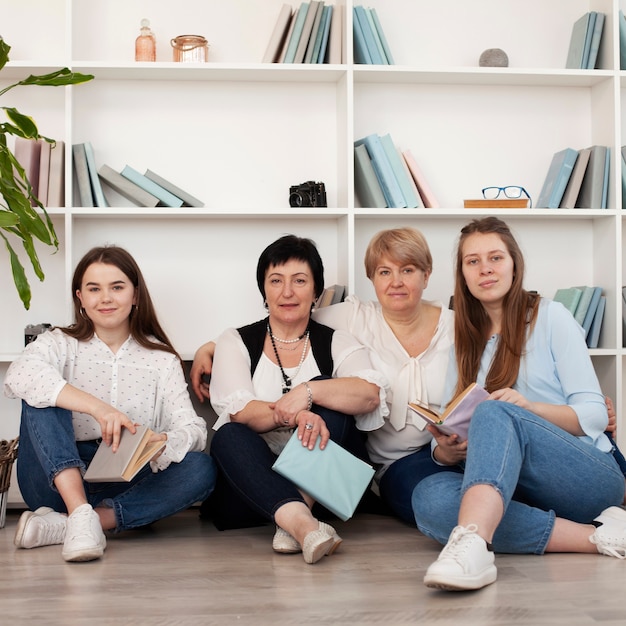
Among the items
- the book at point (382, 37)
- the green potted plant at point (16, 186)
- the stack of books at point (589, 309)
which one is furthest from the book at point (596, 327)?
the green potted plant at point (16, 186)

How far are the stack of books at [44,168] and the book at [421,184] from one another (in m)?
1.30

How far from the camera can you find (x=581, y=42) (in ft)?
11.5

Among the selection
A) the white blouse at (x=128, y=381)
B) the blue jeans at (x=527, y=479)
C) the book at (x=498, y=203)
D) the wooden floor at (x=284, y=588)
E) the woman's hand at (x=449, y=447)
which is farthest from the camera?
the book at (x=498, y=203)

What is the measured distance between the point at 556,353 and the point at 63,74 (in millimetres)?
1753

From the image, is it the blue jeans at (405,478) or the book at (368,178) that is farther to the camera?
the book at (368,178)

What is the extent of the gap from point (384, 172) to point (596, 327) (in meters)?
1.01

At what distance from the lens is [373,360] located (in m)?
2.84

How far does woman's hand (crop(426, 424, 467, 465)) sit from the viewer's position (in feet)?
7.80

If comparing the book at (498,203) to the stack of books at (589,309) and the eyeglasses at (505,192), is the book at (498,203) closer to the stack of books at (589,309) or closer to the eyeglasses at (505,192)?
the eyeglasses at (505,192)

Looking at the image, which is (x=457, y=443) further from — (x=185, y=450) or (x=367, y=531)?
(x=185, y=450)

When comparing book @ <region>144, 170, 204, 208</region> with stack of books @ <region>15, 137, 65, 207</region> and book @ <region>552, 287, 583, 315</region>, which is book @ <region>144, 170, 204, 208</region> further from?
book @ <region>552, 287, 583, 315</region>

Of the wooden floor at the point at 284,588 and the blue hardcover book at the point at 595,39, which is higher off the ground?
the blue hardcover book at the point at 595,39

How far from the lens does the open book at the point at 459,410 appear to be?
221 cm

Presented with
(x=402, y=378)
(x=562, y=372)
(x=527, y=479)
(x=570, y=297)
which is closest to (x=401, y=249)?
(x=402, y=378)
